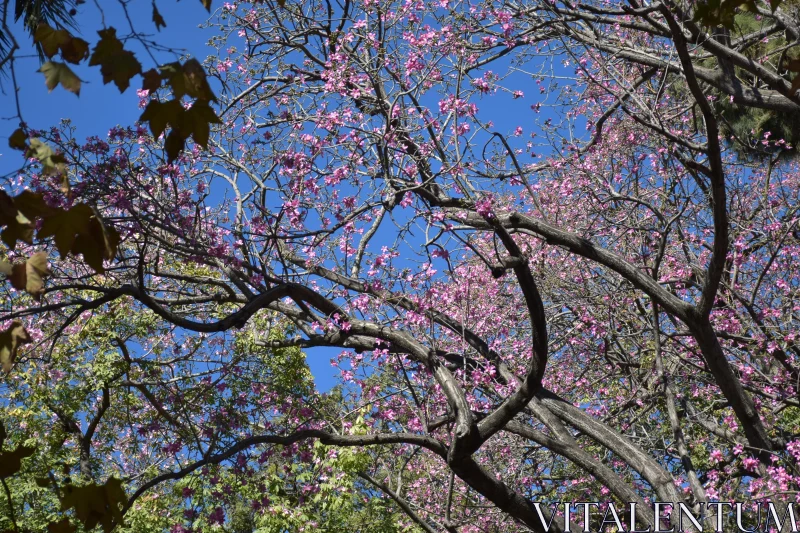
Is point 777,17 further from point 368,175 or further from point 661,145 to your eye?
point 368,175

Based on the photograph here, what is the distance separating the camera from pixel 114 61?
7.44 ft

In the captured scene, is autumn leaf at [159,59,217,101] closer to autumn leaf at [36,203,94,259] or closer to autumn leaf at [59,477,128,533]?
autumn leaf at [36,203,94,259]

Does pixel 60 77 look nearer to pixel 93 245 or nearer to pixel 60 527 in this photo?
pixel 93 245

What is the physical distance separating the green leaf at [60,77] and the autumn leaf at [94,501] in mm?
1001

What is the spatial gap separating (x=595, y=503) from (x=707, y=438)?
1.57 metres

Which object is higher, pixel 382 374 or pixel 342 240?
pixel 342 240

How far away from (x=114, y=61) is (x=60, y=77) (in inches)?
7.6

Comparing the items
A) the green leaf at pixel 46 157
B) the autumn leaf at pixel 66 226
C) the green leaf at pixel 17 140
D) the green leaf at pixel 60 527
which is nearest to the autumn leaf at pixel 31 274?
the autumn leaf at pixel 66 226

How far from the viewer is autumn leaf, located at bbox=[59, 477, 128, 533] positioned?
2.12 m

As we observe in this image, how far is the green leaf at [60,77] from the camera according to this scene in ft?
6.87

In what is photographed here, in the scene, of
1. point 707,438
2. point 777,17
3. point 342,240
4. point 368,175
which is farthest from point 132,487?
→ point 777,17

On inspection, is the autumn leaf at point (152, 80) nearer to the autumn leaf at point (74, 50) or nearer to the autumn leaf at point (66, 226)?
the autumn leaf at point (74, 50)

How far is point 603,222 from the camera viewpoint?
31.1ft

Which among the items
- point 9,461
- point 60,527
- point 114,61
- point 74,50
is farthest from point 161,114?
point 60,527
